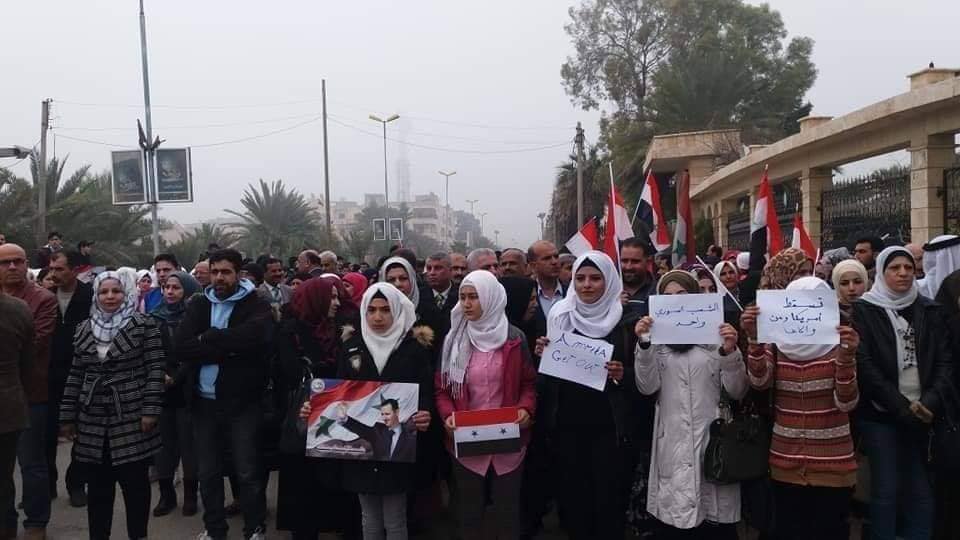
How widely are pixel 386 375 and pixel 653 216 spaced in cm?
350

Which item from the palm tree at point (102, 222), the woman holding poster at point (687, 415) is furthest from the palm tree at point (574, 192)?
the woman holding poster at point (687, 415)

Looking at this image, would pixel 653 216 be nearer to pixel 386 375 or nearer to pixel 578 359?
pixel 578 359

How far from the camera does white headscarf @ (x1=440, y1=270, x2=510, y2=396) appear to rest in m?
4.30

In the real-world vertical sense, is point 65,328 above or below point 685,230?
below

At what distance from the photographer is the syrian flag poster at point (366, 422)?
4227 mm

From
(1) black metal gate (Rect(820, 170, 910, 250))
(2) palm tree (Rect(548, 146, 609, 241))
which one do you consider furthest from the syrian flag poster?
(2) palm tree (Rect(548, 146, 609, 241))

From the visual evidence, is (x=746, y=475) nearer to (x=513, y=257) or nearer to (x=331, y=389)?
(x=331, y=389)

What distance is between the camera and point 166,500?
19.4 feet

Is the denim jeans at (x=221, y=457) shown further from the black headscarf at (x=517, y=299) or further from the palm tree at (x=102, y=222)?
the palm tree at (x=102, y=222)

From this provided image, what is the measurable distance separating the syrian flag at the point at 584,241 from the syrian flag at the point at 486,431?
2.31 m

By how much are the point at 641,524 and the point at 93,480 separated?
10.9 feet

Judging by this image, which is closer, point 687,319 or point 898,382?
point 687,319

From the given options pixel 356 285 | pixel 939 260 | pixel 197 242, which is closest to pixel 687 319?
pixel 939 260

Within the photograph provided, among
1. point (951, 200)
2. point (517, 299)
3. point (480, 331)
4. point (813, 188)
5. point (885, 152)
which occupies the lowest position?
point (480, 331)
